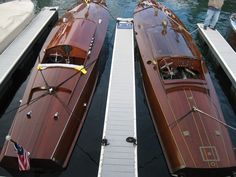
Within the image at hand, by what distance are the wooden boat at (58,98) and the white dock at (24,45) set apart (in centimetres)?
154

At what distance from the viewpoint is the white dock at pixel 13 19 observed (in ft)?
46.7

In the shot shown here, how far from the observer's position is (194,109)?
9.30 metres

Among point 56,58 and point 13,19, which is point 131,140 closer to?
point 56,58

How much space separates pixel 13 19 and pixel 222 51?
33.1 feet

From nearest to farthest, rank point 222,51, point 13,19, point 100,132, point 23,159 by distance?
point 23,159
point 100,132
point 222,51
point 13,19

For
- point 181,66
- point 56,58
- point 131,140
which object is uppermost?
point 181,66

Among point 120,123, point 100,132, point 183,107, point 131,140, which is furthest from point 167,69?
point 131,140

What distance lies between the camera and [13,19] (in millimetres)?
15664

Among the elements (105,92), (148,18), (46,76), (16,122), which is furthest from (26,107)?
(148,18)

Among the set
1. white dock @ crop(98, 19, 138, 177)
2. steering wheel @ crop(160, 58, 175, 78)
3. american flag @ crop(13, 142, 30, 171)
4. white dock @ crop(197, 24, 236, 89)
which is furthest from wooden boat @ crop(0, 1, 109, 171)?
white dock @ crop(197, 24, 236, 89)

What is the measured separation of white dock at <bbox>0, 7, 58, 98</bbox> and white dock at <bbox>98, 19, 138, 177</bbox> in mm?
3980

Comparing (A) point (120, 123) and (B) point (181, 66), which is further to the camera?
(B) point (181, 66)

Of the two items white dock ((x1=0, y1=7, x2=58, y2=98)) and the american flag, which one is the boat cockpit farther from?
white dock ((x1=0, y1=7, x2=58, y2=98))

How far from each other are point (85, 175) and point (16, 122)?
2466 millimetres
